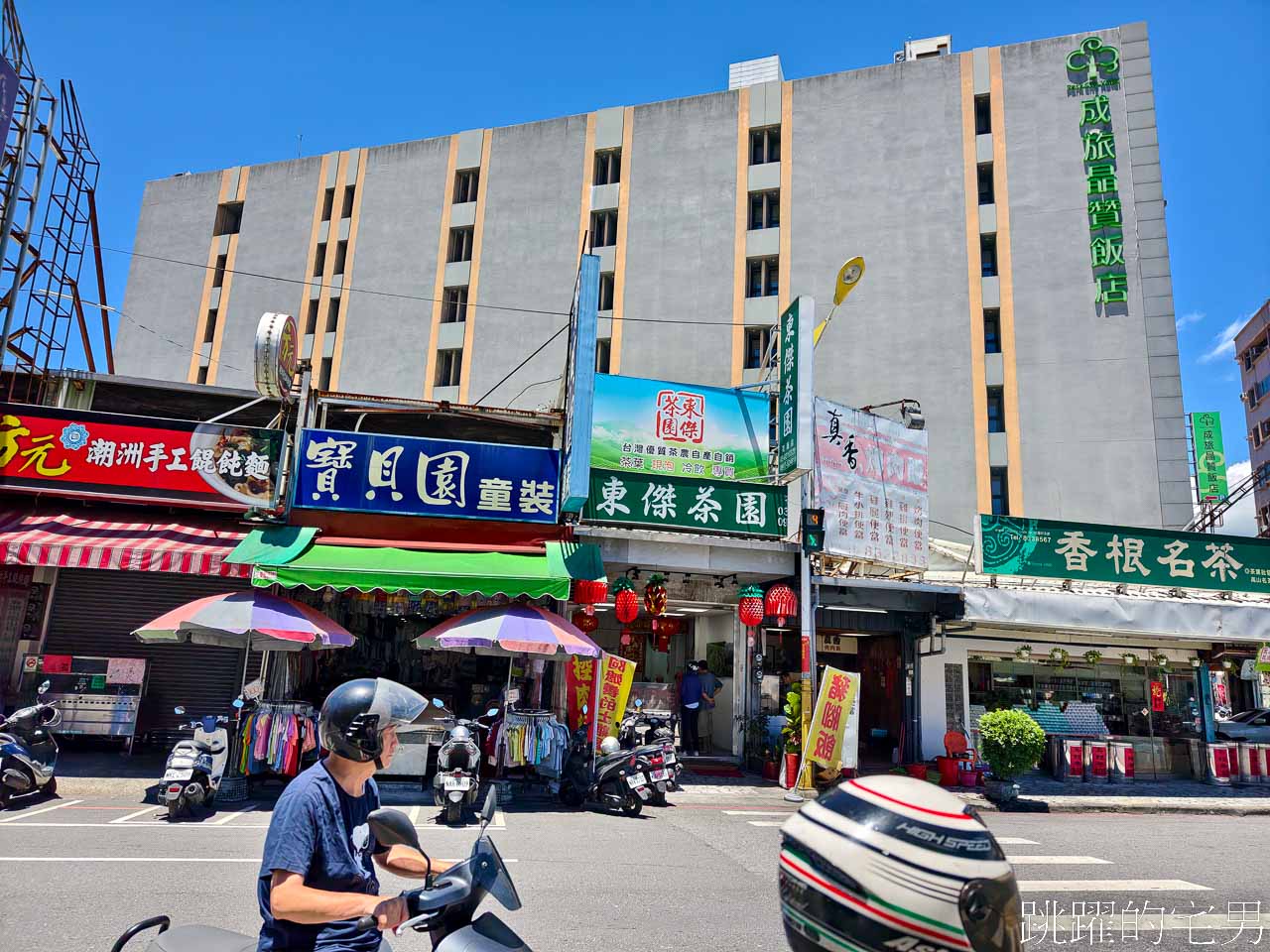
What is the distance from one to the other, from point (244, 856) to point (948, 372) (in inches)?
850

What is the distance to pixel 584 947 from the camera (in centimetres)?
558

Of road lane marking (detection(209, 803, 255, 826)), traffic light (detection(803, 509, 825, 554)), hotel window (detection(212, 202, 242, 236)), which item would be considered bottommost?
road lane marking (detection(209, 803, 255, 826))

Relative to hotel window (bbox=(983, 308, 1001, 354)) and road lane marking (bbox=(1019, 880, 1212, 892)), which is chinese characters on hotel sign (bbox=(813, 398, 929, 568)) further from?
hotel window (bbox=(983, 308, 1001, 354))

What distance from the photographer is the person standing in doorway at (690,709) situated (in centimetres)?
1636

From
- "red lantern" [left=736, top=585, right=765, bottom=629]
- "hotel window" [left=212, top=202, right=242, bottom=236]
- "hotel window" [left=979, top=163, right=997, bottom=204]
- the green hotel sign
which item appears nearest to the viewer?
"red lantern" [left=736, top=585, right=765, bottom=629]

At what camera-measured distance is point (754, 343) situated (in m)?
26.1

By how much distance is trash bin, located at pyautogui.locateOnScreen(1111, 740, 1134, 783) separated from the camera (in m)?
16.2

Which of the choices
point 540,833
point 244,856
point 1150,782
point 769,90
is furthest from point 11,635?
point 769,90

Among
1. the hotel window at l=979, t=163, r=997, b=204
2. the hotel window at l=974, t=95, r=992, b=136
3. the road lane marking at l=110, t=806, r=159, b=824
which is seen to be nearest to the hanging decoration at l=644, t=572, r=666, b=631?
the road lane marking at l=110, t=806, r=159, b=824

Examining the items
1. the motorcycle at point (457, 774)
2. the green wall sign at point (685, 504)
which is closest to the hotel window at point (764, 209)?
the green wall sign at point (685, 504)

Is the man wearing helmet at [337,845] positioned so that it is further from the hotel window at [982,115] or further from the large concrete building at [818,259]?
the hotel window at [982,115]

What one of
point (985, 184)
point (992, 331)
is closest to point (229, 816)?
point (992, 331)

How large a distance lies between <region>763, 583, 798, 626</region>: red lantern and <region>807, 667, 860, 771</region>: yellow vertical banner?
143cm

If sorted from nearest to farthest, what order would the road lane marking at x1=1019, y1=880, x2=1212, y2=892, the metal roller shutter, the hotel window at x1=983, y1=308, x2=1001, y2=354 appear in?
the road lane marking at x1=1019, y1=880, x2=1212, y2=892, the metal roller shutter, the hotel window at x1=983, y1=308, x2=1001, y2=354
